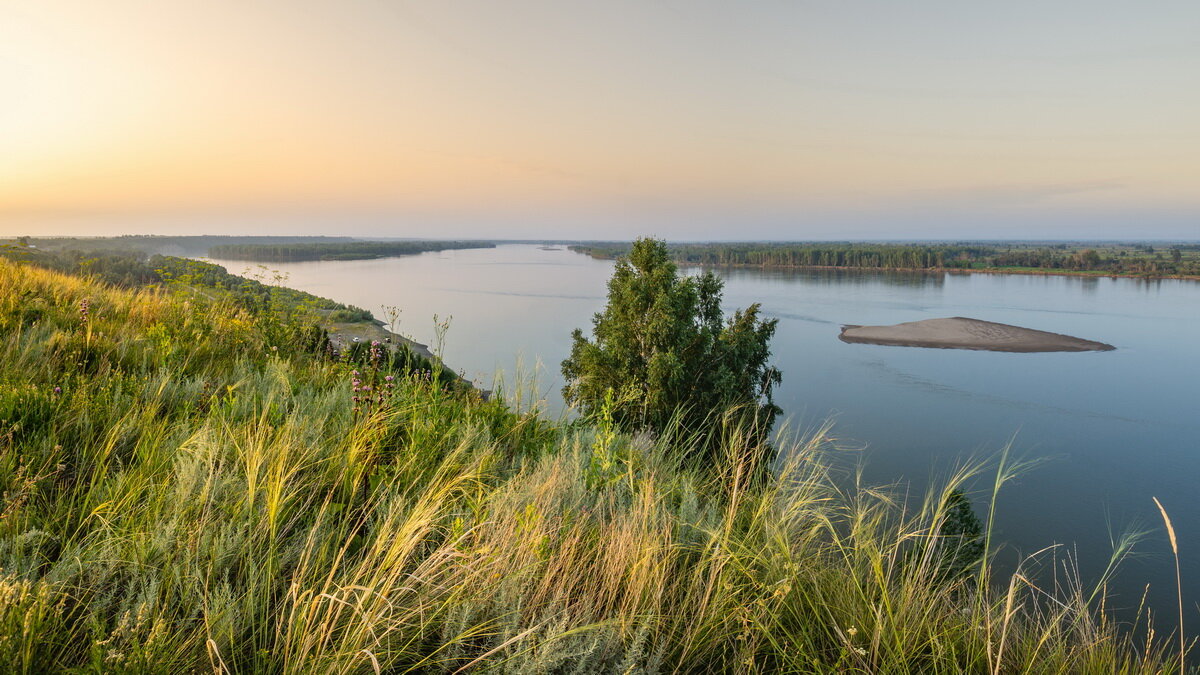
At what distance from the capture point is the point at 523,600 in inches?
77.9

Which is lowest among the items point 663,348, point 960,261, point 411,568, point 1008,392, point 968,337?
point 1008,392

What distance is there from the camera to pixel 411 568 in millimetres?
2146

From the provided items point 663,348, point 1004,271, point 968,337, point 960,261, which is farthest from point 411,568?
point 960,261

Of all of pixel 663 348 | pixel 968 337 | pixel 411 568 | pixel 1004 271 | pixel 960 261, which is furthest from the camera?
pixel 960 261

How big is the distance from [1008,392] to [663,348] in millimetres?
20157

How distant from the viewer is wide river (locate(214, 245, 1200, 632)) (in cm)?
1614

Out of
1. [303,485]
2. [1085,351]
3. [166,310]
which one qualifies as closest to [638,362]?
[166,310]

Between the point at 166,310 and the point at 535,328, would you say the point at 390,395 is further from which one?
the point at 535,328

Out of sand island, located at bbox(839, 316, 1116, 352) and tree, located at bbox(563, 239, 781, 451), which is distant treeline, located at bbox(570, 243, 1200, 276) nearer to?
sand island, located at bbox(839, 316, 1116, 352)

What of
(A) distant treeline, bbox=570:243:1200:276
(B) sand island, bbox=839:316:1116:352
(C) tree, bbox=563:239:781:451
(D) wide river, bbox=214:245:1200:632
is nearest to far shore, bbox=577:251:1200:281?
(A) distant treeline, bbox=570:243:1200:276

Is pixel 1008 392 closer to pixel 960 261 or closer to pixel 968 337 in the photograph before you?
pixel 968 337

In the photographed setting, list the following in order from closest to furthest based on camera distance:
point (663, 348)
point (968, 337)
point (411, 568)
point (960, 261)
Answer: point (411, 568)
point (663, 348)
point (968, 337)
point (960, 261)

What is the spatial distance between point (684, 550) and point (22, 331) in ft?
18.5

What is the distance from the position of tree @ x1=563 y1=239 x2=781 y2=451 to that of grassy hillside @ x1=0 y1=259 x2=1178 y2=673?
15.3m
